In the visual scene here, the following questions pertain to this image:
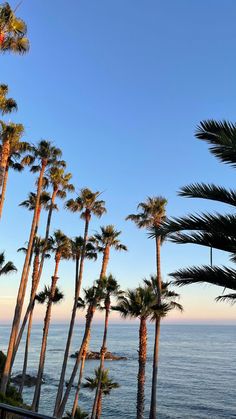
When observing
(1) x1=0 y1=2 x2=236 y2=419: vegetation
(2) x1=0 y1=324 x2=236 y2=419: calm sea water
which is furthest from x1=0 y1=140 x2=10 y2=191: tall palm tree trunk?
(2) x1=0 y1=324 x2=236 y2=419: calm sea water

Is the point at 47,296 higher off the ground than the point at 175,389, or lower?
higher

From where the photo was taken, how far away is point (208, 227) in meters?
7.34

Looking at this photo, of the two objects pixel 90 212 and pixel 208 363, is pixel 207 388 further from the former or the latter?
pixel 90 212

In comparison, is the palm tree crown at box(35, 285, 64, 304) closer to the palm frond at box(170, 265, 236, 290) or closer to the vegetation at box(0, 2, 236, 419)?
the vegetation at box(0, 2, 236, 419)

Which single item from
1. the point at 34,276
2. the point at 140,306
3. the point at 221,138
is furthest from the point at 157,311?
the point at 221,138

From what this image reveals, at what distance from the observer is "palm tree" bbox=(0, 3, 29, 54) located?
14695 mm

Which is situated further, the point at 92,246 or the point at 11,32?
the point at 92,246

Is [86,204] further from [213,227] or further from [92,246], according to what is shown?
[213,227]

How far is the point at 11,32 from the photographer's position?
49.6ft

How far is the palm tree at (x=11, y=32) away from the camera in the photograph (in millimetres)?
14695

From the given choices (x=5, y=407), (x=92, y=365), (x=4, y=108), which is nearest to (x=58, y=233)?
(x=4, y=108)

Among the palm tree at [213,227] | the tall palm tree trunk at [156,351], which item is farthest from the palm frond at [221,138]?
the tall palm tree trunk at [156,351]

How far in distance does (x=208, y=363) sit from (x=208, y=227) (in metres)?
91.0

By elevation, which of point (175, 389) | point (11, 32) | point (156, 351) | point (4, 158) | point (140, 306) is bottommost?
point (175, 389)
